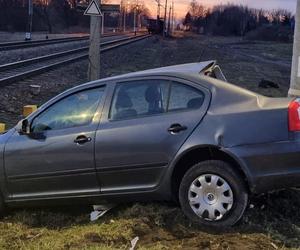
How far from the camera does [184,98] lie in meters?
5.96

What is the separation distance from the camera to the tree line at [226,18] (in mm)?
157125

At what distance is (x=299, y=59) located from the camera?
10.6m

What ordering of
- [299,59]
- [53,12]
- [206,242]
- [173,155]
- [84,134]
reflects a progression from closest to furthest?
[206,242] < [173,155] < [84,134] < [299,59] < [53,12]

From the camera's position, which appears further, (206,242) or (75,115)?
(75,115)

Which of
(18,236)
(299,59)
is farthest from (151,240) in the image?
(299,59)

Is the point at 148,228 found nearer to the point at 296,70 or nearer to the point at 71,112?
the point at 71,112

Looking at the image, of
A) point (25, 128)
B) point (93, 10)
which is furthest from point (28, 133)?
point (93, 10)

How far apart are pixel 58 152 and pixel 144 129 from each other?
36.7 inches

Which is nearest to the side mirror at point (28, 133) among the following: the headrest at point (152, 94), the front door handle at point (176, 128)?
the headrest at point (152, 94)

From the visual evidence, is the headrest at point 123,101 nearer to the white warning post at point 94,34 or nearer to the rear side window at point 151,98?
the rear side window at point 151,98

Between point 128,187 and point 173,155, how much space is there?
59 cm

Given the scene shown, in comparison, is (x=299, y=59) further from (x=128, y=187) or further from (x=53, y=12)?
(x=53, y=12)

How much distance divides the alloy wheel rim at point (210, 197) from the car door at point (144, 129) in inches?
14.4

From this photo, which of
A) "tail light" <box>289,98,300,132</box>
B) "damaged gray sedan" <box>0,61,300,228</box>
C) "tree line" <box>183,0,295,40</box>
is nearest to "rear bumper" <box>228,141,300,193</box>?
"damaged gray sedan" <box>0,61,300,228</box>
